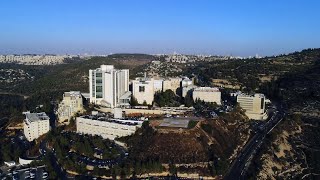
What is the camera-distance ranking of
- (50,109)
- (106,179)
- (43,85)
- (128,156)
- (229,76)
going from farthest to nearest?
(43,85) < (229,76) < (50,109) < (128,156) < (106,179)

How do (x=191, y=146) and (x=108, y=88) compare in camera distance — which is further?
(x=108, y=88)

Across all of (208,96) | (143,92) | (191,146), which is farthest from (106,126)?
(208,96)

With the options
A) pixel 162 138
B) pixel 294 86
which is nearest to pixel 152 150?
pixel 162 138

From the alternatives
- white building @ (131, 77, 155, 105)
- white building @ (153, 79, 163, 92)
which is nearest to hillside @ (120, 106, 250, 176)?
white building @ (131, 77, 155, 105)

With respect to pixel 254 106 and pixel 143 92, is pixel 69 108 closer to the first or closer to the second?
pixel 143 92

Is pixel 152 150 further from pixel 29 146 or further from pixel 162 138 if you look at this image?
pixel 29 146

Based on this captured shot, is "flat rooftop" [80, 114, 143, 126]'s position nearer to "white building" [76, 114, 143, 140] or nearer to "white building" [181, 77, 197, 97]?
"white building" [76, 114, 143, 140]
